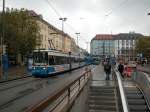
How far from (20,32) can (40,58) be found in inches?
976

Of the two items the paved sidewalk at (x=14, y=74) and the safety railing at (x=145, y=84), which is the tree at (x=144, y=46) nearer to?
the paved sidewalk at (x=14, y=74)

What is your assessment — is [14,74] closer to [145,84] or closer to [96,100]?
[145,84]

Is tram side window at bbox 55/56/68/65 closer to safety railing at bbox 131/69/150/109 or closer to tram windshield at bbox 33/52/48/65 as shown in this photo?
tram windshield at bbox 33/52/48/65

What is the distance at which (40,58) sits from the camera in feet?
125

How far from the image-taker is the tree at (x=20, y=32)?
59.5m

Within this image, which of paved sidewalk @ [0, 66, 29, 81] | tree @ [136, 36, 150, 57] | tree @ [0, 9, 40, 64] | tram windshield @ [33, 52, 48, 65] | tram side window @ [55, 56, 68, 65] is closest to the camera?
paved sidewalk @ [0, 66, 29, 81]

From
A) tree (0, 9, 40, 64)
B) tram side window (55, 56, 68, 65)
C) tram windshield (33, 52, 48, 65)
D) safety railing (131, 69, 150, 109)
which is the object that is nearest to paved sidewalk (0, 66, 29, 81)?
tram windshield (33, 52, 48, 65)

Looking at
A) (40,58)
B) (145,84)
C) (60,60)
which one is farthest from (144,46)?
(145,84)

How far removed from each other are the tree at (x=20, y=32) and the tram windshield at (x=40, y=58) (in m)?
21.5

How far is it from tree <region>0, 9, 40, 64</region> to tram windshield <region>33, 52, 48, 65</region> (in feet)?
70.7

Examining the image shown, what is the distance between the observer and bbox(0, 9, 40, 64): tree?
59531mm

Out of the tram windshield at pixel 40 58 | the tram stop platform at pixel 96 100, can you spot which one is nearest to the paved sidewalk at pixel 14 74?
the tram windshield at pixel 40 58

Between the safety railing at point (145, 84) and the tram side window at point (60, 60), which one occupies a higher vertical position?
the tram side window at point (60, 60)

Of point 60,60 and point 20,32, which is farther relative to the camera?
point 20,32
